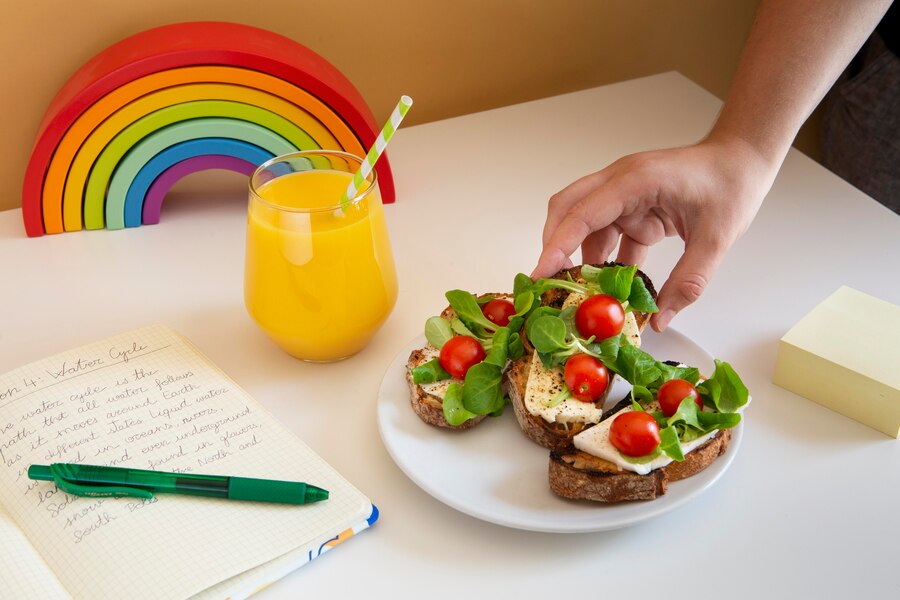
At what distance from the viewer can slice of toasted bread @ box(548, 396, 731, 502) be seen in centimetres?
86

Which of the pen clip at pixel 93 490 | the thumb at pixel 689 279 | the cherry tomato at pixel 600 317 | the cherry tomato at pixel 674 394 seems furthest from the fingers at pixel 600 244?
the pen clip at pixel 93 490

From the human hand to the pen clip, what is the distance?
519 mm

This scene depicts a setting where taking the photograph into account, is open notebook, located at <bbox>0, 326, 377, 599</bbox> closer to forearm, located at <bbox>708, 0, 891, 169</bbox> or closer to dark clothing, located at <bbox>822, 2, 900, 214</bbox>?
forearm, located at <bbox>708, 0, 891, 169</bbox>

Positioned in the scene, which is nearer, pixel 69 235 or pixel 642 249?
pixel 642 249

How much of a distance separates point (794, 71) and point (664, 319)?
0.38m

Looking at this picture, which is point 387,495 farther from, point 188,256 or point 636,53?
point 636,53

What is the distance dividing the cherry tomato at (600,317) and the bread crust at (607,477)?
15cm

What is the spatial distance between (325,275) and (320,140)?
1.39 ft

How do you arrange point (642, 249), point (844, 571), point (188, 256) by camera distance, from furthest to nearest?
1. point (188, 256)
2. point (642, 249)
3. point (844, 571)

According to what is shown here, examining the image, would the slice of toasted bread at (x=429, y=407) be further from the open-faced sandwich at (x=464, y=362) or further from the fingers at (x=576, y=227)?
the fingers at (x=576, y=227)

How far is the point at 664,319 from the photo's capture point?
1.09 metres

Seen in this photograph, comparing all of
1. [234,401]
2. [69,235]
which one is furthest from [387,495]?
[69,235]

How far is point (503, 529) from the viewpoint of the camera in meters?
0.89

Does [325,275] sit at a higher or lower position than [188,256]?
higher
